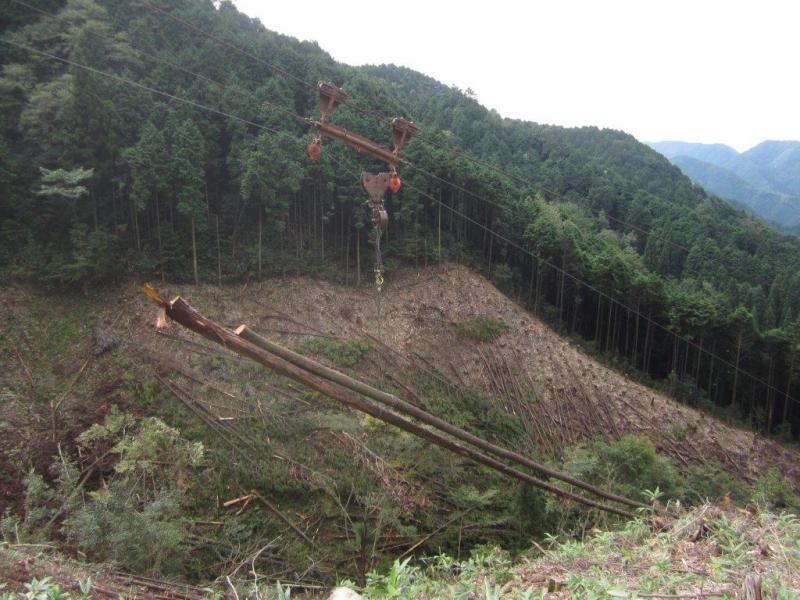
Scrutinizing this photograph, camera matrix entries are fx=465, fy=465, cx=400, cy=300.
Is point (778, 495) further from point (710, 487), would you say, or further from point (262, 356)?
point (262, 356)

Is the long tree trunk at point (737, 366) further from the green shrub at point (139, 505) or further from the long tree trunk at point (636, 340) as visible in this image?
the green shrub at point (139, 505)

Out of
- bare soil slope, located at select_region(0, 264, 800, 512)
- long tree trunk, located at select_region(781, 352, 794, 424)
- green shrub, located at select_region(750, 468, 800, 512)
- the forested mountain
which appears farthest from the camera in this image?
long tree trunk, located at select_region(781, 352, 794, 424)

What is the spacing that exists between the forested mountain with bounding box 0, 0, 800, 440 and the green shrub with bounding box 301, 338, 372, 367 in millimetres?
3588

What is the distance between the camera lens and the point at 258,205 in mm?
17609

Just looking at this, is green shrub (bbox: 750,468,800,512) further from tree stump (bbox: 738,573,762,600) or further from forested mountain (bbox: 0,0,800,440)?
tree stump (bbox: 738,573,762,600)

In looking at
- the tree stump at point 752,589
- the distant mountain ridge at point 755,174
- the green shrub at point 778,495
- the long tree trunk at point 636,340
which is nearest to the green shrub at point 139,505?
the tree stump at point 752,589

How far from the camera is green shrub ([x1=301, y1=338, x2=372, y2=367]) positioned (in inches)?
585

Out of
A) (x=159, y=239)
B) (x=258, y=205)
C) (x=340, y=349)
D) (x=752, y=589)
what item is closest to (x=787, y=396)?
(x=340, y=349)

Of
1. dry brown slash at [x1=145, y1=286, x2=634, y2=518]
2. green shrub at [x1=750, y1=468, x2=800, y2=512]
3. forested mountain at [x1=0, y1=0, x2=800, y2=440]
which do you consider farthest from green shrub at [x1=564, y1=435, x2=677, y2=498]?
dry brown slash at [x1=145, y1=286, x2=634, y2=518]

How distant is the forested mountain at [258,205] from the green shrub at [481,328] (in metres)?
3.00

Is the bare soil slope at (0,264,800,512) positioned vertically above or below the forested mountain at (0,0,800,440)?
below

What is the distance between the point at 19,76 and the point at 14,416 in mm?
11462

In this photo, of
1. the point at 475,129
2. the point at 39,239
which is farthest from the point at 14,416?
the point at 475,129

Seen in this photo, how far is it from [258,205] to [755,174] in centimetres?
13689
